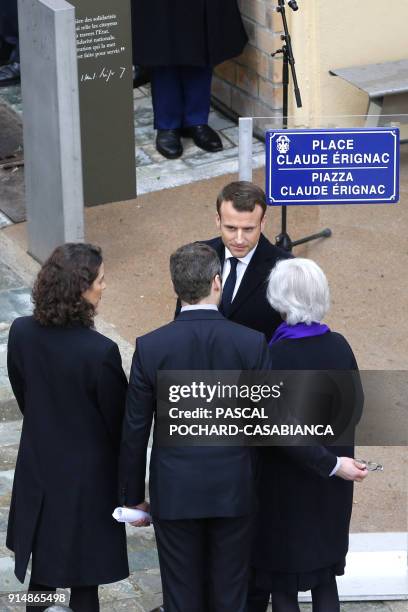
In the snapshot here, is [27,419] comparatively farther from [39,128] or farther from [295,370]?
[39,128]

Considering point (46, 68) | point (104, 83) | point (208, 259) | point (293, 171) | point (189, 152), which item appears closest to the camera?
point (208, 259)

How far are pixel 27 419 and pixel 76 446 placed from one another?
0.20 meters

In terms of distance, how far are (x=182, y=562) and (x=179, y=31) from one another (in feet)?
16.9

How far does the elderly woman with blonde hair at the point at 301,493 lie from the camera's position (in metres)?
4.25

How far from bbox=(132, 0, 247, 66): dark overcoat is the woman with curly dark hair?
15.1 feet

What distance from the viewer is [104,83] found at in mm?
7984

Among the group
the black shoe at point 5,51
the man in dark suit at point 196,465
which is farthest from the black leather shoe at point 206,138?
the man in dark suit at point 196,465

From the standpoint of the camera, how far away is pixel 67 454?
4293 millimetres

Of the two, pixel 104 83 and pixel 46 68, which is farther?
pixel 104 83

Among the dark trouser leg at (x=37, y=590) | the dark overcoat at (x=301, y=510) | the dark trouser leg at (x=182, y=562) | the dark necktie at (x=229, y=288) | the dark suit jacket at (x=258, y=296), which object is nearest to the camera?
the dark trouser leg at (x=182, y=562)

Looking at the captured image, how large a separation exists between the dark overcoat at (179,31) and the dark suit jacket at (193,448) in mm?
4841

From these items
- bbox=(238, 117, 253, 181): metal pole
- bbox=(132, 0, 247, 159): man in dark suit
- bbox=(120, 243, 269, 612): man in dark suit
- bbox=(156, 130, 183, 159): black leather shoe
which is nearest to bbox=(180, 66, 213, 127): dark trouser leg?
bbox=(132, 0, 247, 159): man in dark suit

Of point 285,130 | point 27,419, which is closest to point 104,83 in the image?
point 285,130

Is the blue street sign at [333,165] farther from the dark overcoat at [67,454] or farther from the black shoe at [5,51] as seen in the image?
the black shoe at [5,51]
